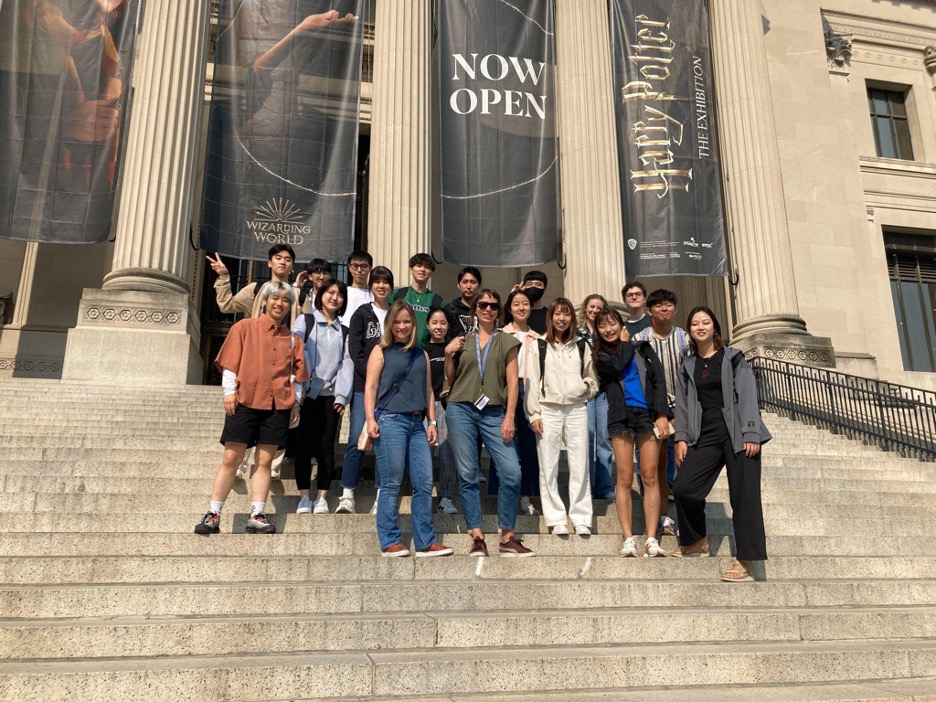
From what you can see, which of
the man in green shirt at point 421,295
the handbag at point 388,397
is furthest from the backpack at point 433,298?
the handbag at point 388,397

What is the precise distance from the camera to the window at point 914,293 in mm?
19078

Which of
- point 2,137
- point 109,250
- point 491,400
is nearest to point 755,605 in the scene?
point 491,400

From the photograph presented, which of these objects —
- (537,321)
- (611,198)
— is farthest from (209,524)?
(611,198)

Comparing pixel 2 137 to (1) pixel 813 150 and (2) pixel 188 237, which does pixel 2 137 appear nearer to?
(2) pixel 188 237

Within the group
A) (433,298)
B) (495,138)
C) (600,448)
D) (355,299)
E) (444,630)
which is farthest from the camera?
(495,138)

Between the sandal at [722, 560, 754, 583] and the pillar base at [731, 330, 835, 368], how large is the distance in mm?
9697

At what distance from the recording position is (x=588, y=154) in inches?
569

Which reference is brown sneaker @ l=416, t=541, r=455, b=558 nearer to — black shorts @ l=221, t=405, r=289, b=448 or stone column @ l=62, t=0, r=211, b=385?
black shorts @ l=221, t=405, r=289, b=448

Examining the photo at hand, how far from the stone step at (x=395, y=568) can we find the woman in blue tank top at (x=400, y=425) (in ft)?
0.70

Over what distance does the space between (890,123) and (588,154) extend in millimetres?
11439

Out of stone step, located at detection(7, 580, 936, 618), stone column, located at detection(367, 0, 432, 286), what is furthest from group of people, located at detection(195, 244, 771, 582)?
stone column, located at detection(367, 0, 432, 286)

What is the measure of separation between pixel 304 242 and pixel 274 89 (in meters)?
2.85

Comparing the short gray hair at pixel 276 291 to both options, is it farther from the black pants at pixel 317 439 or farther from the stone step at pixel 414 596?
the stone step at pixel 414 596

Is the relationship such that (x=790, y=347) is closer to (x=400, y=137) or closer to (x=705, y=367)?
(x=400, y=137)
